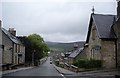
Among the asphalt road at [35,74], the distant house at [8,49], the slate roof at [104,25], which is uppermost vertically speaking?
the slate roof at [104,25]

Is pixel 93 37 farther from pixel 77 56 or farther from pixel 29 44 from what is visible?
pixel 29 44

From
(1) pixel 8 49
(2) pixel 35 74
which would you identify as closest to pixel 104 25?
(2) pixel 35 74

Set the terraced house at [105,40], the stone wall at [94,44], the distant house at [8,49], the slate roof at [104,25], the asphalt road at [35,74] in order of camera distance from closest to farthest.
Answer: the asphalt road at [35,74] < the terraced house at [105,40] < the slate roof at [104,25] < the stone wall at [94,44] < the distant house at [8,49]

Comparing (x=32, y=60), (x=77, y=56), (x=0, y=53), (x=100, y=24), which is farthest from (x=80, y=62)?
(x=32, y=60)

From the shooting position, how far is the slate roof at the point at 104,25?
37059mm

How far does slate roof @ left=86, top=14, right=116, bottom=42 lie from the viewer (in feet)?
122

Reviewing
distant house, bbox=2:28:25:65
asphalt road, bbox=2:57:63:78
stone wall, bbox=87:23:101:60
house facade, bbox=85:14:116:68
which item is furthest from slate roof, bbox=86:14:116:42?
distant house, bbox=2:28:25:65

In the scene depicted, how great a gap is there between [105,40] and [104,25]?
128 inches

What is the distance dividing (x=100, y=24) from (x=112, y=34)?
2902 mm

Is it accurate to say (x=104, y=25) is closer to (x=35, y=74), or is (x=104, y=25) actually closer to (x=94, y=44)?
(x=94, y=44)

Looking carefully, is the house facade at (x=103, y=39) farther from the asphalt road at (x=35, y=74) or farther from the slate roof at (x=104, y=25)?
the asphalt road at (x=35, y=74)

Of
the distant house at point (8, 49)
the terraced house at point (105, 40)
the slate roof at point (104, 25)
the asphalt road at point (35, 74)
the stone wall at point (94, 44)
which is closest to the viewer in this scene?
the asphalt road at point (35, 74)

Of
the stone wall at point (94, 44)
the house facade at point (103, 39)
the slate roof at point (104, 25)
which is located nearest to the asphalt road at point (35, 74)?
the stone wall at point (94, 44)

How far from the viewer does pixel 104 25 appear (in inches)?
1551
